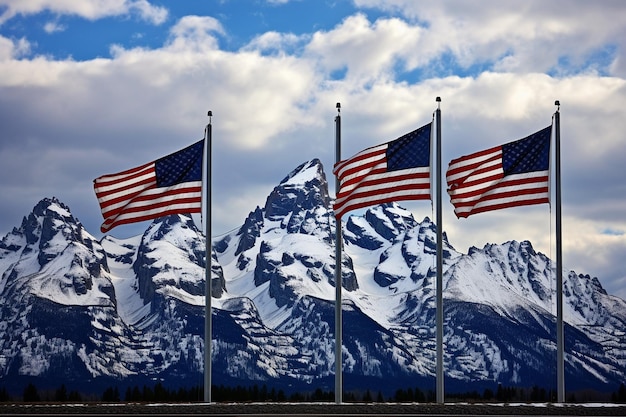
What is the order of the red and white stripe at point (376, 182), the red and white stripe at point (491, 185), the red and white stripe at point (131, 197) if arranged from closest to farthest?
the red and white stripe at point (376, 182) < the red and white stripe at point (491, 185) < the red and white stripe at point (131, 197)

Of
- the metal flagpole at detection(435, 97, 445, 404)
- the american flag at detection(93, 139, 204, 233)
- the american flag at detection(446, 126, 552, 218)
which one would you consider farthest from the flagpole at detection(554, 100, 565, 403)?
the american flag at detection(93, 139, 204, 233)

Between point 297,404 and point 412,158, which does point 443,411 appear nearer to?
point 297,404

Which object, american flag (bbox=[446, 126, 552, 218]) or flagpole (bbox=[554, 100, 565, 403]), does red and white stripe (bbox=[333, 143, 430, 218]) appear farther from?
flagpole (bbox=[554, 100, 565, 403])

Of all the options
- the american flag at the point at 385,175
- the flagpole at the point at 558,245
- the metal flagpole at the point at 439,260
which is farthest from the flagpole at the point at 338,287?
the flagpole at the point at 558,245

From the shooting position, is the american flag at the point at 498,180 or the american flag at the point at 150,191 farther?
the american flag at the point at 150,191

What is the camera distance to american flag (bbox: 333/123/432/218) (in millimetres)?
67375

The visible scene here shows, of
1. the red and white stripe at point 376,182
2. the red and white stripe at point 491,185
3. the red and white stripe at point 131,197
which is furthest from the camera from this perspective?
the red and white stripe at point 131,197

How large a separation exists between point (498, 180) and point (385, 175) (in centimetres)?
633

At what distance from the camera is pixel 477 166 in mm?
67688

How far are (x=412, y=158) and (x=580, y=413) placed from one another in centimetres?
1665

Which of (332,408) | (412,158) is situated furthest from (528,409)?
(412,158)

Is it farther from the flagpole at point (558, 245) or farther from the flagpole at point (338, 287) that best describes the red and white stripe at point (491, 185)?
the flagpole at point (338, 287)

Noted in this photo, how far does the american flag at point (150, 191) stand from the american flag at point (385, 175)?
862 centimetres

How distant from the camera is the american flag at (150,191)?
68312 millimetres
